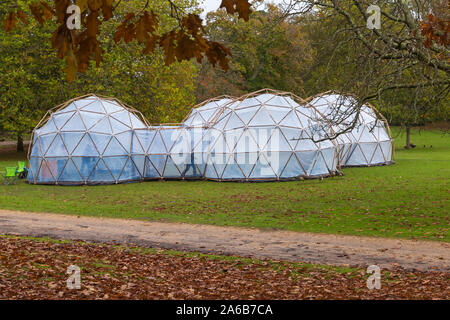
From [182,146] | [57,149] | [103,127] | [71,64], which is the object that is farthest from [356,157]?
[71,64]

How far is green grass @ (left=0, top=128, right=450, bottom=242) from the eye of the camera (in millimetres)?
14648

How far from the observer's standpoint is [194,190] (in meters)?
23.7

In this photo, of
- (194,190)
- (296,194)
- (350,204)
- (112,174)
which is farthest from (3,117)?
(350,204)

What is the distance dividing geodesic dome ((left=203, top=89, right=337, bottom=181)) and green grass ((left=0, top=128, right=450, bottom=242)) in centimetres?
119

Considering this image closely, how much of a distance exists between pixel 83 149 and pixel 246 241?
16.3m

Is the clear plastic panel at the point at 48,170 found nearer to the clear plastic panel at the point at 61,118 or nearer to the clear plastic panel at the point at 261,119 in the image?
the clear plastic panel at the point at 61,118

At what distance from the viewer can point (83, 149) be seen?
2670cm

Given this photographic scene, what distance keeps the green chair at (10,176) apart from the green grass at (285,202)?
0.42m

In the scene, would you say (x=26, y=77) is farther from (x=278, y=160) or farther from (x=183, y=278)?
(x=183, y=278)

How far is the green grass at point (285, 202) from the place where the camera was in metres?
14.6

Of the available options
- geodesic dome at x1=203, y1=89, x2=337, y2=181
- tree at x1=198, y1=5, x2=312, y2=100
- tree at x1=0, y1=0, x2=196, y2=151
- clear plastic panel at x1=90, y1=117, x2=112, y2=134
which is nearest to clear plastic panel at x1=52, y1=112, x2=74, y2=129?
clear plastic panel at x1=90, y1=117, x2=112, y2=134

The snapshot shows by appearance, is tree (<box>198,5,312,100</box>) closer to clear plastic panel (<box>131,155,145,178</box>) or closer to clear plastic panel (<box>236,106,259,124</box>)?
clear plastic panel (<box>236,106,259,124</box>)

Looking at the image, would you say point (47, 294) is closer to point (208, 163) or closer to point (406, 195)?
point (406, 195)
